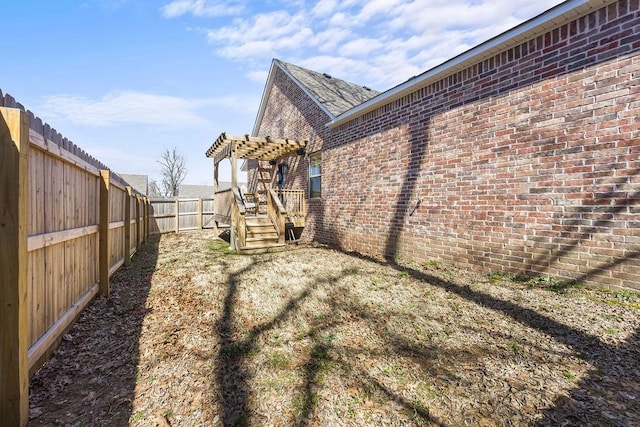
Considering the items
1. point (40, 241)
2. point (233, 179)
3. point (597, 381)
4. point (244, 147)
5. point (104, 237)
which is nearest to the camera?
point (597, 381)

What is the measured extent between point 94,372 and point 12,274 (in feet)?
4.21

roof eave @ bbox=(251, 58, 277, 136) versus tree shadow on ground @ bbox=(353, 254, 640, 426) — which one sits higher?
roof eave @ bbox=(251, 58, 277, 136)

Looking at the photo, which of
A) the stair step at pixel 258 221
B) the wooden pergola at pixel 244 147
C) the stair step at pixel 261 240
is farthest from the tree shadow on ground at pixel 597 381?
the wooden pergola at pixel 244 147

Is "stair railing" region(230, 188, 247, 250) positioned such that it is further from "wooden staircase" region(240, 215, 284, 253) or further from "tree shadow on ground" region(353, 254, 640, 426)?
"tree shadow on ground" region(353, 254, 640, 426)

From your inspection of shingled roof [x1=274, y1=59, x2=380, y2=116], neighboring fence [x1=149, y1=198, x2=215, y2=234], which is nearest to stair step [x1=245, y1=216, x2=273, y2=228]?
shingled roof [x1=274, y1=59, x2=380, y2=116]

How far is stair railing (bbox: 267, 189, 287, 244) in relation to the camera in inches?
320

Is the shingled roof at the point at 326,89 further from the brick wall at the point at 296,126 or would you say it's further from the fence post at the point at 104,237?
the fence post at the point at 104,237

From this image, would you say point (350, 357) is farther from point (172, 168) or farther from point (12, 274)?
point (172, 168)

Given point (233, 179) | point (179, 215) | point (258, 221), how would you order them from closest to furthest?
point (233, 179)
point (258, 221)
point (179, 215)

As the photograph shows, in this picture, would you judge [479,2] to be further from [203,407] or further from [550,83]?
[203,407]

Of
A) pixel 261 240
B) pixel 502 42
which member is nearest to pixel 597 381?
pixel 502 42

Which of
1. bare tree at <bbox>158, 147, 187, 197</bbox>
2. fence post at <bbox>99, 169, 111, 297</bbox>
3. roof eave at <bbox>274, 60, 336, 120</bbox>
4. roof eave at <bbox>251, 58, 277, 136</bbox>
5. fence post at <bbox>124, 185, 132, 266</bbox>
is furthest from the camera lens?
bare tree at <bbox>158, 147, 187, 197</bbox>

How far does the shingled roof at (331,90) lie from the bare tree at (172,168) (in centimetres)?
3378

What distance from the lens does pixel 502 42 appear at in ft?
14.7
